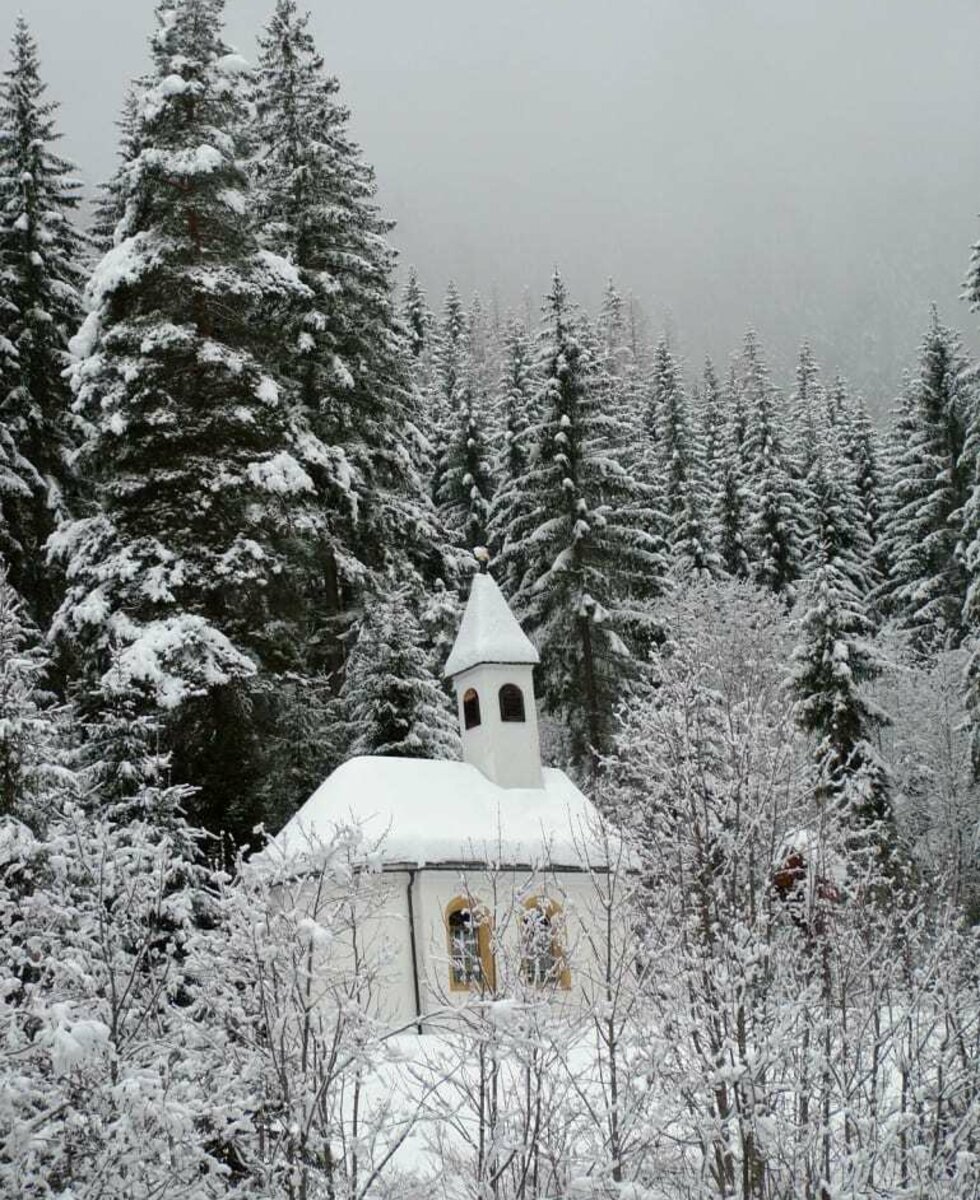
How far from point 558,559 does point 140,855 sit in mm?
25298

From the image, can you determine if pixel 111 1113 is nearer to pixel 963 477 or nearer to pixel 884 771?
pixel 884 771

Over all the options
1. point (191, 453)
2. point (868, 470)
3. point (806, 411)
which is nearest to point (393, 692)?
point (191, 453)

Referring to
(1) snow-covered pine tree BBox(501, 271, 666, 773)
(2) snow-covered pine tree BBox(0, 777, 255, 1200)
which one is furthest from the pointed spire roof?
(2) snow-covered pine tree BBox(0, 777, 255, 1200)

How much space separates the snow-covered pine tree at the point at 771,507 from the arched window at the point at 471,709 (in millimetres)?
19030

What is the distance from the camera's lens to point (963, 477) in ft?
134

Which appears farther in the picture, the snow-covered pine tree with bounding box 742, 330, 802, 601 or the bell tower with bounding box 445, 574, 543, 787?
the snow-covered pine tree with bounding box 742, 330, 802, 601

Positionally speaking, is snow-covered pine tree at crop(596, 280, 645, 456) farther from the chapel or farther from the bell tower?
Answer: the bell tower

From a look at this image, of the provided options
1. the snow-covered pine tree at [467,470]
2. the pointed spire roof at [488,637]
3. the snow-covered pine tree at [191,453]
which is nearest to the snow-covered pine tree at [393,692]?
the pointed spire roof at [488,637]

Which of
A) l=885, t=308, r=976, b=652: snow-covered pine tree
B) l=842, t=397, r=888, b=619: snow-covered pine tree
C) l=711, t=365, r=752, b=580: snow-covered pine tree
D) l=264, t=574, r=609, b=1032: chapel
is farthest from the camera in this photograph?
l=842, t=397, r=888, b=619: snow-covered pine tree

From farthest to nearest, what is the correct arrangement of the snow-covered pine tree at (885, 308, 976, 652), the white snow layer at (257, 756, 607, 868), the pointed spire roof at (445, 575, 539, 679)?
the snow-covered pine tree at (885, 308, 976, 652) < the pointed spire roof at (445, 575, 539, 679) < the white snow layer at (257, 756, 607, 868)

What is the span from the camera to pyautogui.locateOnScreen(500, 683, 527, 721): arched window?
24.5 meters

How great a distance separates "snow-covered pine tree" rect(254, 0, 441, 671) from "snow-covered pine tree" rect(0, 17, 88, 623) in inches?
169

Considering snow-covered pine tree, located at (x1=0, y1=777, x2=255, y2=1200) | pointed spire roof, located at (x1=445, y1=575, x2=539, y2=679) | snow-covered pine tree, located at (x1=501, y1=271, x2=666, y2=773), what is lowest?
snow-covered pine tree, located at (x1=0, y1=777, x2=255, y2=1200)

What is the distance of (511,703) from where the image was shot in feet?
80.9
